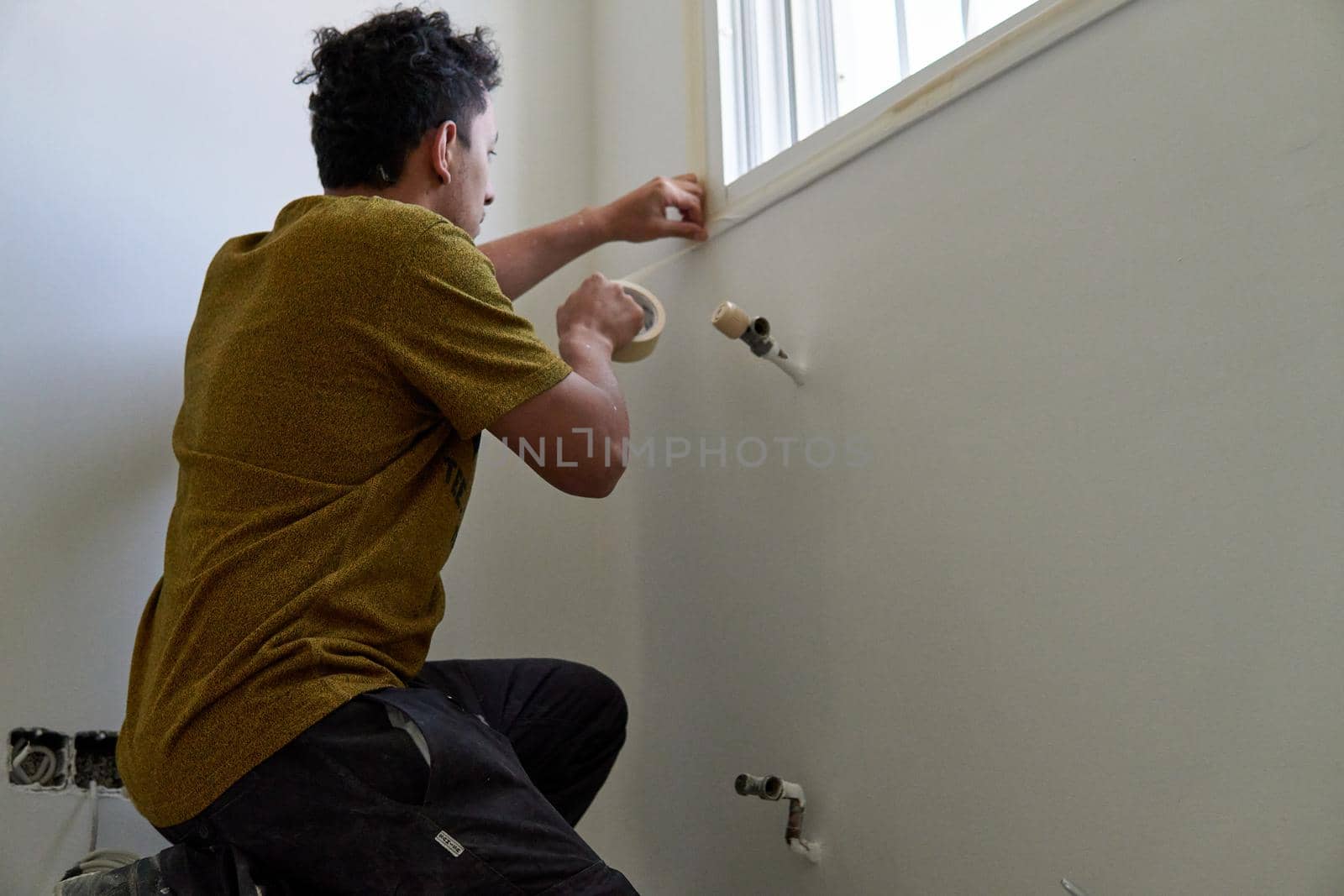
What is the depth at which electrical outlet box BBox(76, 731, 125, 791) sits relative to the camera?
1.26 metres

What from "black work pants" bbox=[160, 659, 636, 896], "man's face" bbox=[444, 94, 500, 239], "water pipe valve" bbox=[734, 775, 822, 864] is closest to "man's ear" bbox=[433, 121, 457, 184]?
"man's face" bbox=[444, 94, 500, 239]

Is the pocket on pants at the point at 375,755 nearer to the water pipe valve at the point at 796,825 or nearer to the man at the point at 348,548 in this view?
the man at the point at 348,548

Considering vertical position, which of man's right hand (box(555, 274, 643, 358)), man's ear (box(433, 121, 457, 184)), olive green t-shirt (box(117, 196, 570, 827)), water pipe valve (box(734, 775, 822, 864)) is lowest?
water pipe valve (box(734, 775, 822, 864))

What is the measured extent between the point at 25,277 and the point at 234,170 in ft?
1.04

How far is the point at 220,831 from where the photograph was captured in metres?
0.83

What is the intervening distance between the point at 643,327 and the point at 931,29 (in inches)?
18.7

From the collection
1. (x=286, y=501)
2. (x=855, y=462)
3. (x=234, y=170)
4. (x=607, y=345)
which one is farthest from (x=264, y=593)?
(x=234, y=170)

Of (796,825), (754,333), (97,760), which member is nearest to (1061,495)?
(754,333)

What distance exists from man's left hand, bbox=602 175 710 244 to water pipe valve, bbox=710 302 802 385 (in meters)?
0.26

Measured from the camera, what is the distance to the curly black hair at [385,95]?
3.83ft

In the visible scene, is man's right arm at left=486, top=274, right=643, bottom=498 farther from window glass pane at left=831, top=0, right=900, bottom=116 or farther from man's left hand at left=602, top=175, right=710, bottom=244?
window glass pane at left=831, top=0, right=900, bottom=116

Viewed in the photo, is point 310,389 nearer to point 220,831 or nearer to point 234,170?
point 220,831

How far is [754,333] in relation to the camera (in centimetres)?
112

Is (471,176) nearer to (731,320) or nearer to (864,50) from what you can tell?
(731,320)
